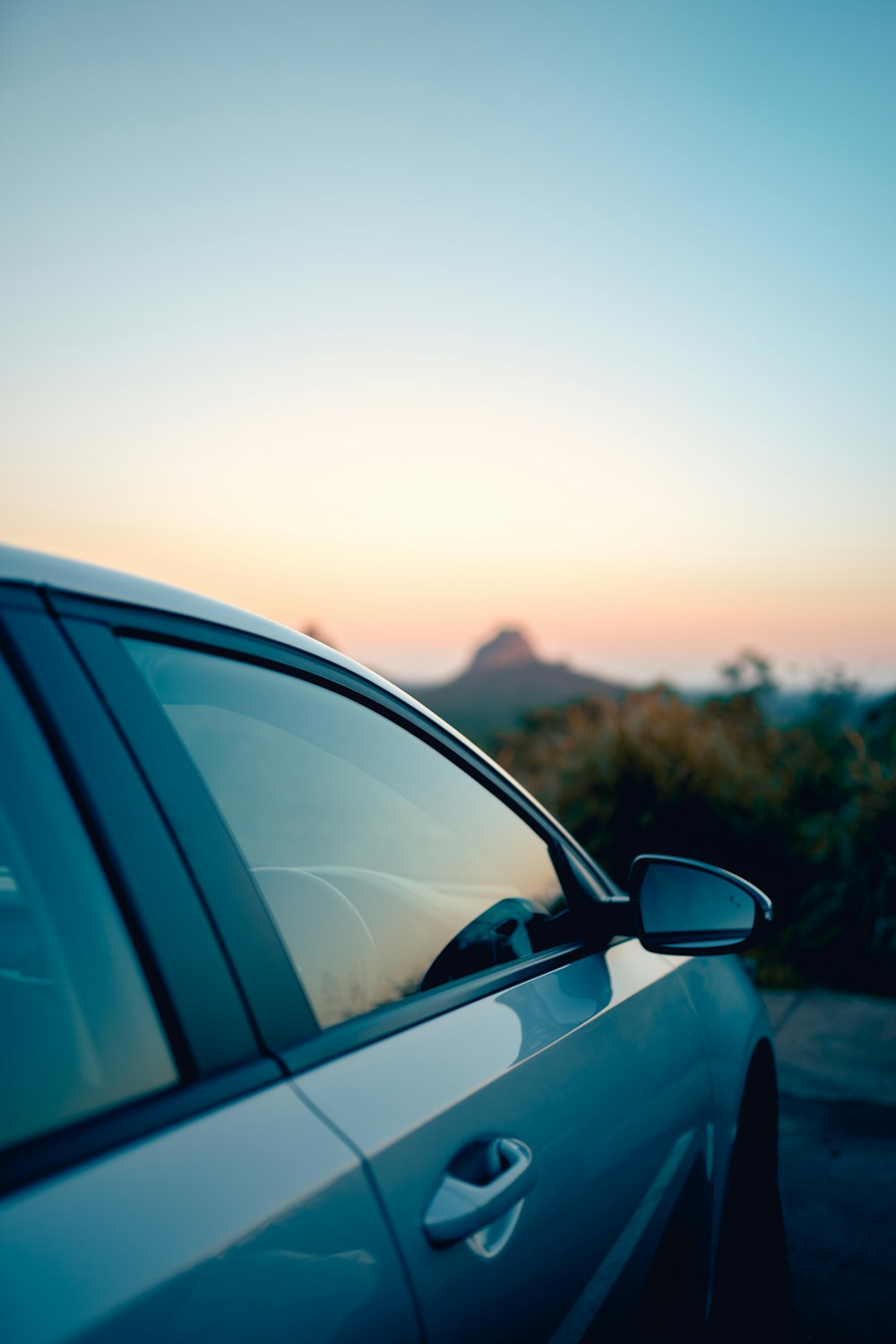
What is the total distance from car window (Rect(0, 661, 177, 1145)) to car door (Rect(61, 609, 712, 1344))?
10 centimetres

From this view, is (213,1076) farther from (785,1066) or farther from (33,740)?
(785,1066)

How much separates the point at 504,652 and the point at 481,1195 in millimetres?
42064

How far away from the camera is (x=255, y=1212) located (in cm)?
80

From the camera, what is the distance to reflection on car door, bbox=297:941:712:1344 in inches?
38.1

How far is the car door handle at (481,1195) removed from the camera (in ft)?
3.15

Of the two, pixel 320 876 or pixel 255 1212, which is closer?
pixel 255 1212

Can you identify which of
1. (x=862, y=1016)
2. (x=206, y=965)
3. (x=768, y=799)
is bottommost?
(x=862, y=1016)

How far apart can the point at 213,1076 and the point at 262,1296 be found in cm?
21

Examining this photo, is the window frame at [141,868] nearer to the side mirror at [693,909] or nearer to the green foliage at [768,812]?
the side mirror at [693,909]

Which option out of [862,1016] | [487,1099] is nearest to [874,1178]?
[862,1016]

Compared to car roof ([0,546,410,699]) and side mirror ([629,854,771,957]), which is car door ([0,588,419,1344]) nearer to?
car roof ([0,546,410,699])

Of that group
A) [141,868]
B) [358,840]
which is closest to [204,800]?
[141,868]

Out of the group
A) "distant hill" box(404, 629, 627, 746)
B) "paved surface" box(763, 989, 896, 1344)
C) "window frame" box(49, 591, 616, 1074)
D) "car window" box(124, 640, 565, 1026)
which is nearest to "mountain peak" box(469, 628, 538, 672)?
"distant hill" box(404, 629, 627, 746)

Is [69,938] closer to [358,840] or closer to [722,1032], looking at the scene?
[358,840]
